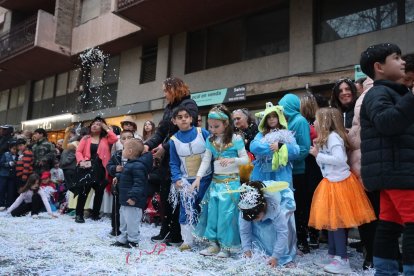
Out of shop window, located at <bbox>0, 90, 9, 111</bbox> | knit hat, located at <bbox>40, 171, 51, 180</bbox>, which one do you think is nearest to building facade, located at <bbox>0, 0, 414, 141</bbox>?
shop window, located at <bbox>0, 90, 9, 111</bbox>

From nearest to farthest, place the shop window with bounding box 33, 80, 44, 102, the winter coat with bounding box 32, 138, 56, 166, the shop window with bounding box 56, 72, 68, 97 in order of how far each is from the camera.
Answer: the winter coat with bounding box 32, 138, 56, 166 → the shop window with bounding box 56, 72, 68, 97 → the shop window with bounding box 33, 80, 44, 102

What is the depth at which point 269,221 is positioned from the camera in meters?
3.65

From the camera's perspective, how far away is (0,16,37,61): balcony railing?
1611 cm

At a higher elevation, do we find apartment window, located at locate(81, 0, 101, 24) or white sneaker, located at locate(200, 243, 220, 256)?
apartment window, located at locate(81, 0, 101, 24)

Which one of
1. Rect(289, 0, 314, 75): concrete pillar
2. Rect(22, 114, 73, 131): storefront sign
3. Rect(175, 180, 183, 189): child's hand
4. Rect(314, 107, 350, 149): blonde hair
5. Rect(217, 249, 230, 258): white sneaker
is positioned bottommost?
Rect(217, 249, 230, 258): white sneaker

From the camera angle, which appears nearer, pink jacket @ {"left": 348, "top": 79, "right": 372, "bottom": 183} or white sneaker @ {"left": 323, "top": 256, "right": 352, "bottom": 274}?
white sneaker @ {"left": 323, "top": 256, "right": 352, "bottom": 274}

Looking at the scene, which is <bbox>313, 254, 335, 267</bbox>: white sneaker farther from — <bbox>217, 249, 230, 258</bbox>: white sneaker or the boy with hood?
<bbox>217, 249, 230, 258</bbox>: white sneaker

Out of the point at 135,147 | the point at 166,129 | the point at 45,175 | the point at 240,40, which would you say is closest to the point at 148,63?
the point at 240,40

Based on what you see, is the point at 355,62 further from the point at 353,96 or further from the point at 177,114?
the point at 177,114

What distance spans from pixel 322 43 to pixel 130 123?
19.3ft

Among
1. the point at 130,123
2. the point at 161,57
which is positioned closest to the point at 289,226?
the point at 130,123

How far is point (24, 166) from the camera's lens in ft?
25.7

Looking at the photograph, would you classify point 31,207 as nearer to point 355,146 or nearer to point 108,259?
point 108,259

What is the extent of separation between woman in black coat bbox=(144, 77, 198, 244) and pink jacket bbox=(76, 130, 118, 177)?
1.91m
